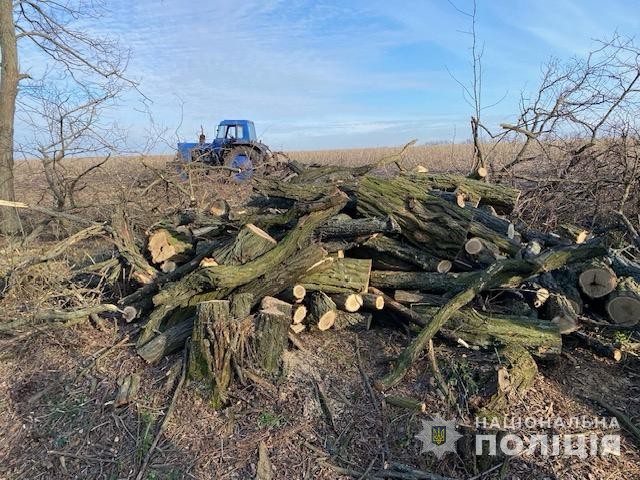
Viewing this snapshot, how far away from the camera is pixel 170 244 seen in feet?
15.9

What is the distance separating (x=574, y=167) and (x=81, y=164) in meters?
7.50

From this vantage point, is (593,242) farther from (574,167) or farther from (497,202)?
(574,167)

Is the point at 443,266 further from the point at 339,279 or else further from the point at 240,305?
the point at 240,305

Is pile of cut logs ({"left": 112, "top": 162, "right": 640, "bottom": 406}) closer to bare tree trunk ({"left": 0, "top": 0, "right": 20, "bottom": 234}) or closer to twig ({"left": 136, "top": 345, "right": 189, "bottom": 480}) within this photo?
twig ({"left": 136, "top": 345, "right": 189, "bottom": 480})

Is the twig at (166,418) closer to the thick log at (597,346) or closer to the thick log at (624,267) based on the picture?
the thick log at (597,346)

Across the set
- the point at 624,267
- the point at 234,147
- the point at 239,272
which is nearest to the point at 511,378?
the point at 624,267

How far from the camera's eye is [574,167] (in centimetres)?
611

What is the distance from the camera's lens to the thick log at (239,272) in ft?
12.4

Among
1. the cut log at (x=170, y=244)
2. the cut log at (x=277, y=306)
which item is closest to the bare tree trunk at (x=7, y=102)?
the cut log at (x=170, y=244)

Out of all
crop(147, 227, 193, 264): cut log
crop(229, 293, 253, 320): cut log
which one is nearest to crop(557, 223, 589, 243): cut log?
crop(229, 293, 253, 320): cut log

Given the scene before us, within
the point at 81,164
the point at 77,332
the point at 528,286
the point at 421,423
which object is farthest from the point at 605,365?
the point at 81,164

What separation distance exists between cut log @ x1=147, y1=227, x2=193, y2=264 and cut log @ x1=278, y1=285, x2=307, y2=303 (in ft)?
4.65

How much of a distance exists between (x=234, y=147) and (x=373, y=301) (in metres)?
10.1

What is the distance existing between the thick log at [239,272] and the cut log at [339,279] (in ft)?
0.90
